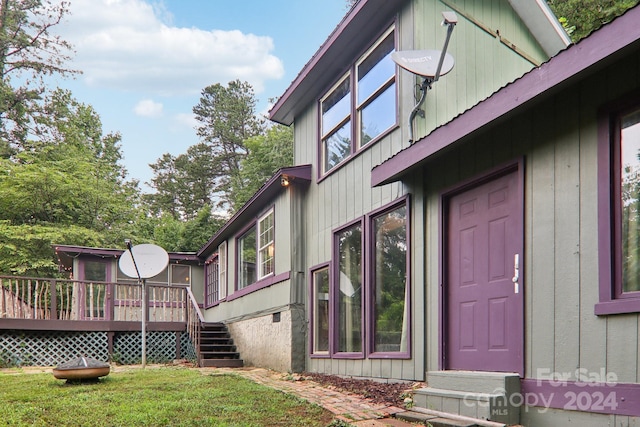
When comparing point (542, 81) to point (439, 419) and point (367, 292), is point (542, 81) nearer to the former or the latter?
point (439, 419)

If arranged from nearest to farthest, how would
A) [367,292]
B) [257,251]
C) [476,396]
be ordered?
[476,396] < [367,292] < [257,251]

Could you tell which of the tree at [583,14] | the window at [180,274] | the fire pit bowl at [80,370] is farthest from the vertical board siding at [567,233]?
the window at [180,274]

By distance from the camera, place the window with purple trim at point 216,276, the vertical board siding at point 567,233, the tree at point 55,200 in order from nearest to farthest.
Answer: the vertical board siding at point 567,233, the window with purple trim at point 216,276, the tree at point 55,200

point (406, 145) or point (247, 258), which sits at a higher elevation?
point (406, 145)

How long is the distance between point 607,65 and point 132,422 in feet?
14.3

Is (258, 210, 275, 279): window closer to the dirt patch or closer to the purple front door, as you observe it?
the dirt patch

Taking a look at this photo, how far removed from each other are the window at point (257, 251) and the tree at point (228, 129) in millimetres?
16543

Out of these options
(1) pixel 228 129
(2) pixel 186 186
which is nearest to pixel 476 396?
Answer: (1) pixel 228 129

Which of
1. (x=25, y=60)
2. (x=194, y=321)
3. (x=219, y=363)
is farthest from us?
(x=25, y=60)

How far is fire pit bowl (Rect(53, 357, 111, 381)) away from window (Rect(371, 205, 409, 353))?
136 inches

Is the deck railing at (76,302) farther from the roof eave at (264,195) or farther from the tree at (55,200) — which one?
the tree at (55,200)

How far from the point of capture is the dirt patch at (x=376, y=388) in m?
4.98

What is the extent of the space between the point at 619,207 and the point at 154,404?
4.25 meters

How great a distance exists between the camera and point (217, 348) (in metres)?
11.2
